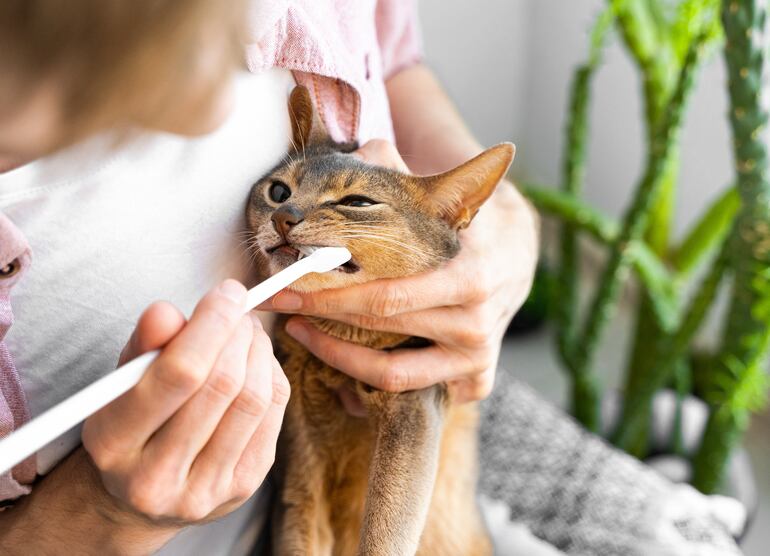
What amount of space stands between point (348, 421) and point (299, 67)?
0.40 meters

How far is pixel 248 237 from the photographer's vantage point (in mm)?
701

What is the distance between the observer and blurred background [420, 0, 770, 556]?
206cm

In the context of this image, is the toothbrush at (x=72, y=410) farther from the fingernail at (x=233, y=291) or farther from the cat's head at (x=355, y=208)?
the cat's head at (x=355, y=208)

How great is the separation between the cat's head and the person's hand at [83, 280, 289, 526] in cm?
11

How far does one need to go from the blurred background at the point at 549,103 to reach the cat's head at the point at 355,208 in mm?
1491

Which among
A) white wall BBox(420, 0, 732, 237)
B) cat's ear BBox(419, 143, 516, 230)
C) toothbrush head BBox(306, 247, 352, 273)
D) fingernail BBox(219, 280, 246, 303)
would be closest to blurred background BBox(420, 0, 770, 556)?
white wall BBox(420, 0, 732, 237)

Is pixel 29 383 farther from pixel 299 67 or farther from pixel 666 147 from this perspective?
pixel 666 147

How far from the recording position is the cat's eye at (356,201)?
718mm

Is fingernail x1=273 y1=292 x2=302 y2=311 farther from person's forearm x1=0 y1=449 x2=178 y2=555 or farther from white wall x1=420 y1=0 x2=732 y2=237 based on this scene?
white wall x1=420 y1=0 x2=732 y2=237

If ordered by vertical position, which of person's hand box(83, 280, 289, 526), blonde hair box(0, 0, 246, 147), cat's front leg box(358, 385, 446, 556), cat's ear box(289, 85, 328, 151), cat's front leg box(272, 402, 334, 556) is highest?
blonde hair box(0, 0, 246, 147)

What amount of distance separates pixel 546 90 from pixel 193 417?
2.13 m

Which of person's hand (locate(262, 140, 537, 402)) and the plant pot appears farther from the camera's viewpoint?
the plant pot

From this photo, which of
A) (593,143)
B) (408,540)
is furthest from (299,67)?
(593,143)

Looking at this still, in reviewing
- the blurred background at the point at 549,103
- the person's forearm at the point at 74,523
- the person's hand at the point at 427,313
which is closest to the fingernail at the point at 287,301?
the person's hand at the point at 427,313
